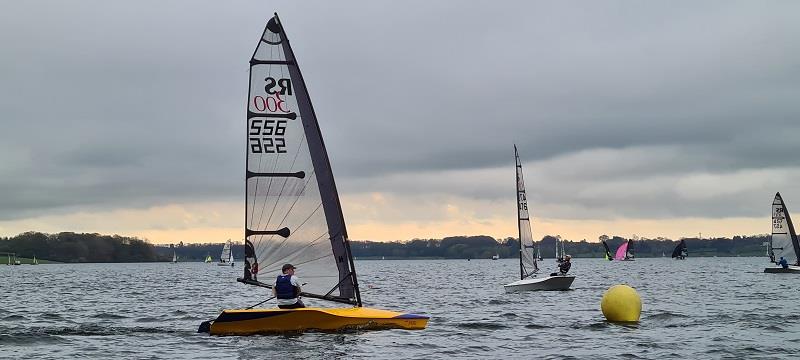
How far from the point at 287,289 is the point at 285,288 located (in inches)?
2.2

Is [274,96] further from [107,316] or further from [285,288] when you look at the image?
[107,316]

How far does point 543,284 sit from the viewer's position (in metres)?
46.5

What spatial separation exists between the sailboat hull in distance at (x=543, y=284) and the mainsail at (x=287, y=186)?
22.6 metres

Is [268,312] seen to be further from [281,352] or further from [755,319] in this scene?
[755,319]

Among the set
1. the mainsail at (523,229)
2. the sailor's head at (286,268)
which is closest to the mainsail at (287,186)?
the sailor's head at (286,268)

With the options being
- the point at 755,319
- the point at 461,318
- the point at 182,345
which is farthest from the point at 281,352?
the point at 755,319

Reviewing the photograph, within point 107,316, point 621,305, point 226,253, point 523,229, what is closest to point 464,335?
point 621,305

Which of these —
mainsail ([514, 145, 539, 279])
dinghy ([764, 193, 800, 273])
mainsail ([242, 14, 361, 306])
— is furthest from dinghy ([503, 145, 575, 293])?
dinghy ([764, 193, 800, 273])

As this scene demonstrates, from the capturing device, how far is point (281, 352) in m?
21.3

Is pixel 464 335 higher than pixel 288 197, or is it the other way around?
pixel 288 197

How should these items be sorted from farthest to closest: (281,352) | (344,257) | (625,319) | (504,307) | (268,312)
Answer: (504,307) → (625,319) → (344,257) → (268,312) → (281,352)

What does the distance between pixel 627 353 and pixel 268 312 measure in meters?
8.91

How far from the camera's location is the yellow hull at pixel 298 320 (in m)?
23.2

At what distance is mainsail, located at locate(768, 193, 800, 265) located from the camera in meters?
74.5
